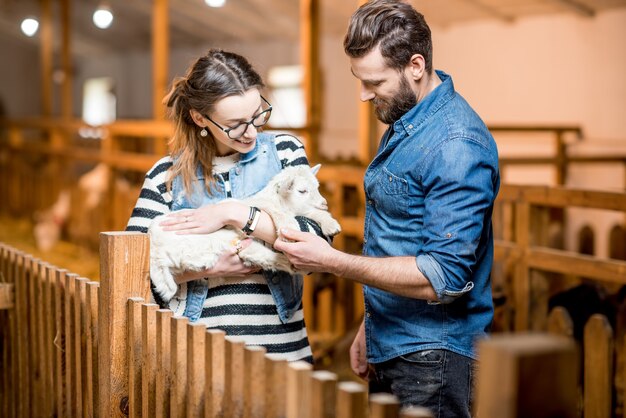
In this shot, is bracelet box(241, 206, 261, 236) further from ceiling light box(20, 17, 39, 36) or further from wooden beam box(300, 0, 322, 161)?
wooden beam box(300, 0, 322, 161)

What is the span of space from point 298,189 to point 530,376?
1308 mm

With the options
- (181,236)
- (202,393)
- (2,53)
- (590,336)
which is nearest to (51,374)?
(181,236)

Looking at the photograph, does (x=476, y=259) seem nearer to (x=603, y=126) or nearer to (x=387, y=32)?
(x=387, y=32)

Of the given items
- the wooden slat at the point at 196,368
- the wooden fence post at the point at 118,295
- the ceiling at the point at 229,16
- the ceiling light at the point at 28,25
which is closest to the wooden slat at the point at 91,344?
the wooden fence post at the point at 118,295

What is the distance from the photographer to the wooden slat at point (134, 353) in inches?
91.7

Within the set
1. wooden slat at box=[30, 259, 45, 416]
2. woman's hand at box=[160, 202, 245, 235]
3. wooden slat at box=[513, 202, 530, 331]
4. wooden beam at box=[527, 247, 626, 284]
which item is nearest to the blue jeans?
woman's hand at box=[160, 202, 245, 235]

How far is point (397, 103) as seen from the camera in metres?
2.22

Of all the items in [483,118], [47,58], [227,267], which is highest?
[47,58]

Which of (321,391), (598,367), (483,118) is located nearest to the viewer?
(321,391)

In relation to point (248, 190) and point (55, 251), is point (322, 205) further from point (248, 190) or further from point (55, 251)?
point (55, 251)

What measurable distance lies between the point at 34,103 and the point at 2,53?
1332mm

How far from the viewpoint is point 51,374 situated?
2.98m

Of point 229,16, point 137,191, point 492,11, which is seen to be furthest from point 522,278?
point 229,16

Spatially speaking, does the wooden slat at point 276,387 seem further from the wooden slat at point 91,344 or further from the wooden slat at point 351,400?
the wooden slat at point 91,344
